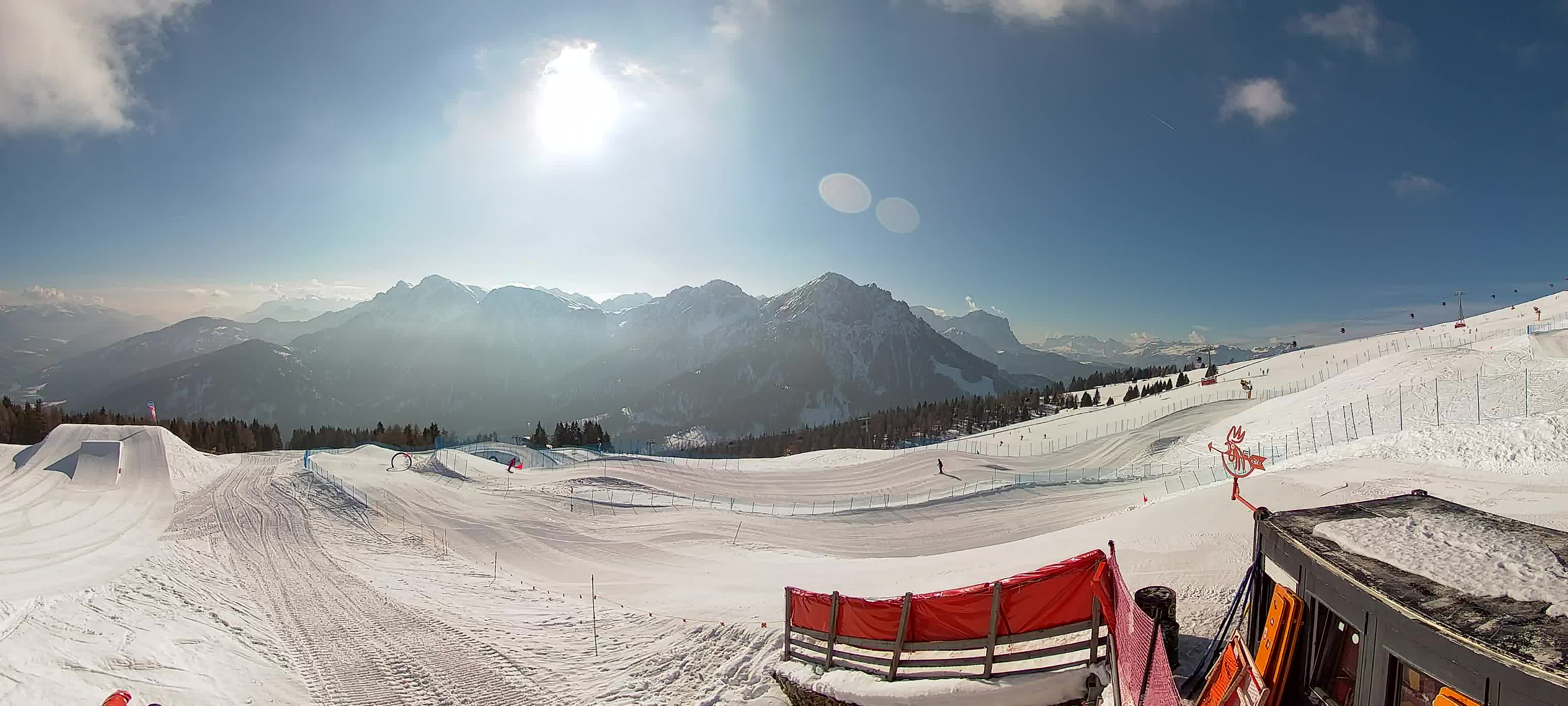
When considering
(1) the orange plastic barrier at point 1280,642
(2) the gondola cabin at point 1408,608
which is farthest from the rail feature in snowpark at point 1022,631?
(2) the gondola cabin at point 1408,608

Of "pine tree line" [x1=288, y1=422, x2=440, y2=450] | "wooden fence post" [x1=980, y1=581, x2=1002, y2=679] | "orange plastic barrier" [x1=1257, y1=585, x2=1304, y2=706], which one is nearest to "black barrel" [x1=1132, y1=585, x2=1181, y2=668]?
"wooden fence post" [x1=980, y1=581, x2=1002, y2=679]

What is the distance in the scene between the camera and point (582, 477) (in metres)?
39.5

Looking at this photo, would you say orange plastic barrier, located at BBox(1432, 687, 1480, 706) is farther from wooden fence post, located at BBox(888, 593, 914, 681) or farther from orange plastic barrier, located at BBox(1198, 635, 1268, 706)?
wooden fence post, located at BBox(888, 593, 914, 681)

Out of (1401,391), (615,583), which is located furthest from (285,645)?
(1401,391)

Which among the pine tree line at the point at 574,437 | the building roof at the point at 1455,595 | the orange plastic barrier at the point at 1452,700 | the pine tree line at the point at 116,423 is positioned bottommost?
the pine tree line at the point at 574,437

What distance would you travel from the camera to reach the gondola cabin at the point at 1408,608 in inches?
124

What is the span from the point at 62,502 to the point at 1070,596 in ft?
149

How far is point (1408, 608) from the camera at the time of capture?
141 inches

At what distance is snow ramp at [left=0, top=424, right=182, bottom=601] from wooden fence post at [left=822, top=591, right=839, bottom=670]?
21830 mm

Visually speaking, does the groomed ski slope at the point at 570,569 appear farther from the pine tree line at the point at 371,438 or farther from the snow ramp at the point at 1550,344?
the pine tree line at the point at 371,438

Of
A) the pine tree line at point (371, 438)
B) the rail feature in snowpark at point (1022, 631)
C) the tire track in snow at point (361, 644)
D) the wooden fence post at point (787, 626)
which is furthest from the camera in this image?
the pine tree line at point (371, 438)

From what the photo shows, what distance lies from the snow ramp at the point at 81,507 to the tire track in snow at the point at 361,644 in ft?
12.9

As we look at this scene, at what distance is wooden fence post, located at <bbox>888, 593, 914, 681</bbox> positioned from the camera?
7.43m

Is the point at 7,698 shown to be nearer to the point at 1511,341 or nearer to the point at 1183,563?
the point at 1183,563
